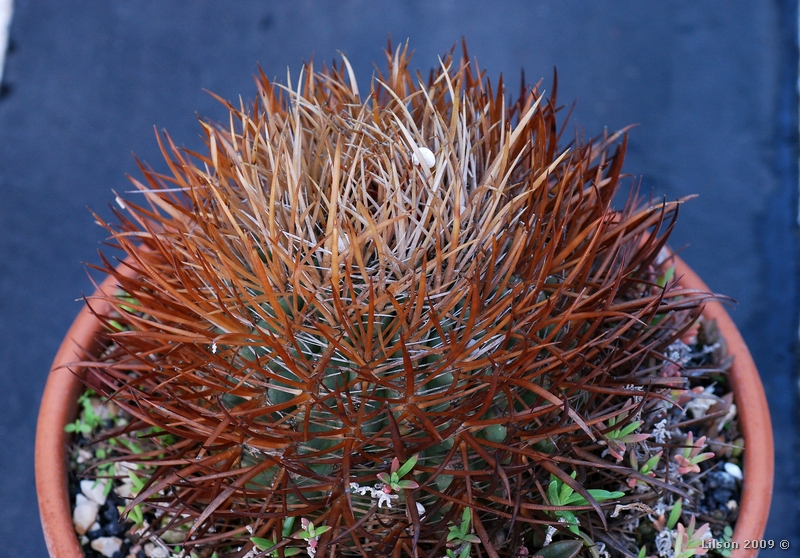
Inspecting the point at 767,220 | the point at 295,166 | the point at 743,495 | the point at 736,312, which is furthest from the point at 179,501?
the point at 767,220

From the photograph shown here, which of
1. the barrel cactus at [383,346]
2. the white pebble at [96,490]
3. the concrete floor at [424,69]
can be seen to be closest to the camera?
the barrel cactus at [383,346]

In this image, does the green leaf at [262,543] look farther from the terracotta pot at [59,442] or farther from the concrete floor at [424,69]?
the concrete floor at [424,69]

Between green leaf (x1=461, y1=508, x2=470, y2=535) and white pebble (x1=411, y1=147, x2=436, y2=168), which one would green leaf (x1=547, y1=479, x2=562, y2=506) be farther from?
white pebble (x1=411, y1=147, x2=436, y2=168)

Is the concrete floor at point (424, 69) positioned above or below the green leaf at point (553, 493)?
above

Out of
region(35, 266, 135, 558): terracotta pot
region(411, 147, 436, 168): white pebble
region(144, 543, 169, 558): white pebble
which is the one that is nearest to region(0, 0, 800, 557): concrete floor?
region(35, 266, 135, 558): terracotta pot

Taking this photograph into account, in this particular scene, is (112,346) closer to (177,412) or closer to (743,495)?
(177,412)

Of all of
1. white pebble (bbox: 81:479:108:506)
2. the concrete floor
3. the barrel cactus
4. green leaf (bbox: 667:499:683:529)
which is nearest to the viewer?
the barrel cactus

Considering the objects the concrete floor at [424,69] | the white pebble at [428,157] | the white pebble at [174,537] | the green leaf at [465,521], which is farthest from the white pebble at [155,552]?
the concrete floor at [424,69]
